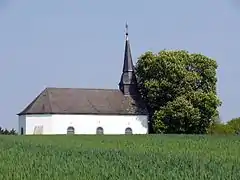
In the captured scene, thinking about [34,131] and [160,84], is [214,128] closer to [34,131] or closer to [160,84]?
[160,84]

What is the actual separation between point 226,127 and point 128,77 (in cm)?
1624

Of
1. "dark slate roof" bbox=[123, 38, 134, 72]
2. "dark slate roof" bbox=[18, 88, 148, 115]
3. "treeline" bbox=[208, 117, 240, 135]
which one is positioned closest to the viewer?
"treeline" bbox=[208, 117, 240, 135]

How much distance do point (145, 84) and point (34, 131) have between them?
1615 cm

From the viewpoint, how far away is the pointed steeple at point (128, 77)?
254 feet

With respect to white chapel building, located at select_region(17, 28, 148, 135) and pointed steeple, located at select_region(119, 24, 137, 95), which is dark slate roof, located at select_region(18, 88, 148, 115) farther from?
pointed steeple, located at select_region(119, 24, 137, 95)

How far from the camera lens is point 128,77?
78.2 meters

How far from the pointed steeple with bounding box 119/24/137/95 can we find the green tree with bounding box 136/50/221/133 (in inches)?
167

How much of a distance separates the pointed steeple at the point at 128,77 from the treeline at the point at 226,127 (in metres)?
11.2

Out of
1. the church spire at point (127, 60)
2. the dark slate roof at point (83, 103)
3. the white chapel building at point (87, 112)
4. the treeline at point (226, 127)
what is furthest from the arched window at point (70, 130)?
the treeline at point (226, 127)

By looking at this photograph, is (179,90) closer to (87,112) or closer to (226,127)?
(87,112)

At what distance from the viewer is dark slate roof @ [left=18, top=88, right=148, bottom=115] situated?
76188mm

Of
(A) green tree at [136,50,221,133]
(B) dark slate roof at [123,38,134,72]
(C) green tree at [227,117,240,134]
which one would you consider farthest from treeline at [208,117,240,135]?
(B) dark slate roof at [123,38,134,72]

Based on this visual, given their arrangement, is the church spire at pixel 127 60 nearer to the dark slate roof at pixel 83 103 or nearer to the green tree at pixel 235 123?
the dark slate roof at pixel 83 103

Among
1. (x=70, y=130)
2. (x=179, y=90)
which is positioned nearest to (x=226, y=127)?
(x=179, y=90)
